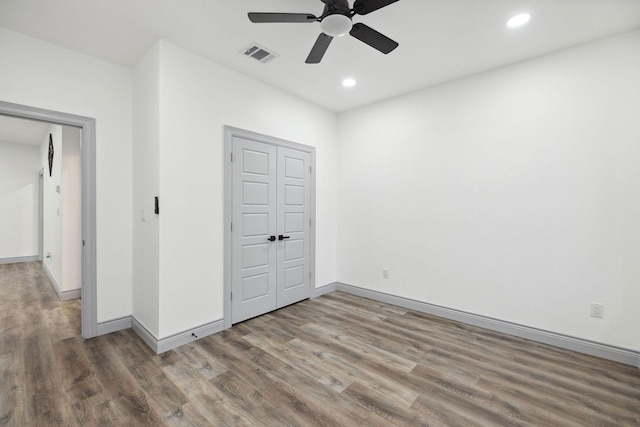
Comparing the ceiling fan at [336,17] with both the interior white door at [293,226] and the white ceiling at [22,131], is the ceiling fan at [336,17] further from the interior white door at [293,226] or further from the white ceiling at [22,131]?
the white ceiling at [22,131]

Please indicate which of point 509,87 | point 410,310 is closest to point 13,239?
point 410,310

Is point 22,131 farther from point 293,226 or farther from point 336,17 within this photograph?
point 336,17

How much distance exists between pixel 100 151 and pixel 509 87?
14.4 ft

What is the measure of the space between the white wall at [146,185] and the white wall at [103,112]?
11 centimetres

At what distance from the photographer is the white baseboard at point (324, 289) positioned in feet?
14.2

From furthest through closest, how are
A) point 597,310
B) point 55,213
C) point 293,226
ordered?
point 55,213 < point 293,226 < point 597,310

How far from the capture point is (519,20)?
2357 millimetres

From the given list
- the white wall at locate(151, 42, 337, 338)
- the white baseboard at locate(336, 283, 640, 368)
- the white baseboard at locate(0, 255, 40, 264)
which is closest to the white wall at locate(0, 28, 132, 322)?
the white wall at locate(151, 42, 337, 338)

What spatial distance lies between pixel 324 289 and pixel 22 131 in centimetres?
654

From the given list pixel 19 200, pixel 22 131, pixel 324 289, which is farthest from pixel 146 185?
pixel 19 200

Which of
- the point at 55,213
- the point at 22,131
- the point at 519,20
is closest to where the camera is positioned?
the point at 519,20

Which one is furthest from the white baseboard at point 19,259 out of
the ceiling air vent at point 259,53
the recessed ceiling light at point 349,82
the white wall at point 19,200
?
the recessed ceiling light at point 349,82

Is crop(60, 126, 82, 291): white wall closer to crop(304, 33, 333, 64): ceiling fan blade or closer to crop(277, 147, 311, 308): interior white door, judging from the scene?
crop(277, 147, 311, 308): interior white door

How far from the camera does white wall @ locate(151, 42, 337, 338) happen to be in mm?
2730
